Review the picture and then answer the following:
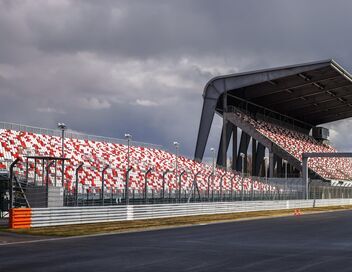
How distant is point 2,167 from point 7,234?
12.7m

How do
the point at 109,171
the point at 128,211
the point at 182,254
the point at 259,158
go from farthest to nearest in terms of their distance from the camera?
the point at 259,158 → the point at 109,171 → the point at 128,211 → the point at 182,254

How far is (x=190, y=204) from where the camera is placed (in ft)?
124

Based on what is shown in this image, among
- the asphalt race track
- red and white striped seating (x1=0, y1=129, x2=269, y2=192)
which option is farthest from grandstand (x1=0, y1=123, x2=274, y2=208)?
the asphalt race track

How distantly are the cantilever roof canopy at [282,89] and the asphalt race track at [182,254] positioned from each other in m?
51.6

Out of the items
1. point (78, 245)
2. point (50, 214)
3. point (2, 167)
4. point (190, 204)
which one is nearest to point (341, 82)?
point (190, 204)

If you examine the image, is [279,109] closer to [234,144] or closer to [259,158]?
[259,158]

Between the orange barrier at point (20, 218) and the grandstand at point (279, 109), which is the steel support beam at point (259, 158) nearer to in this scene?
the grandstand at point (279, 109)

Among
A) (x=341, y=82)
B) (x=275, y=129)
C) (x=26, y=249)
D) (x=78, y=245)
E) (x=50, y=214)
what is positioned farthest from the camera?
(x=275, y=129)

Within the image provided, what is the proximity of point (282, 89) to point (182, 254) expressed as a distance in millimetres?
64470

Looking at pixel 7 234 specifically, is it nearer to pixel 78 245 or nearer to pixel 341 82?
pixel 78 245

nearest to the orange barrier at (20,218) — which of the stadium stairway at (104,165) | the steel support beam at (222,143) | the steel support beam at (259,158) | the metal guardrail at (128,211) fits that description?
the metal guardrail at (128,211)

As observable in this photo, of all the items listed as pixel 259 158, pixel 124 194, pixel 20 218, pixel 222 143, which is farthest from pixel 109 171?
pixel 259 158

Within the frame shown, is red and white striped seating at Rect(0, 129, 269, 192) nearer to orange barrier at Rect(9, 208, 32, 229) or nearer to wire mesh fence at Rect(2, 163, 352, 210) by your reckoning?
wire mesh fence at Rect(2, 163, 352, 210)

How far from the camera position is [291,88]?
255ft
